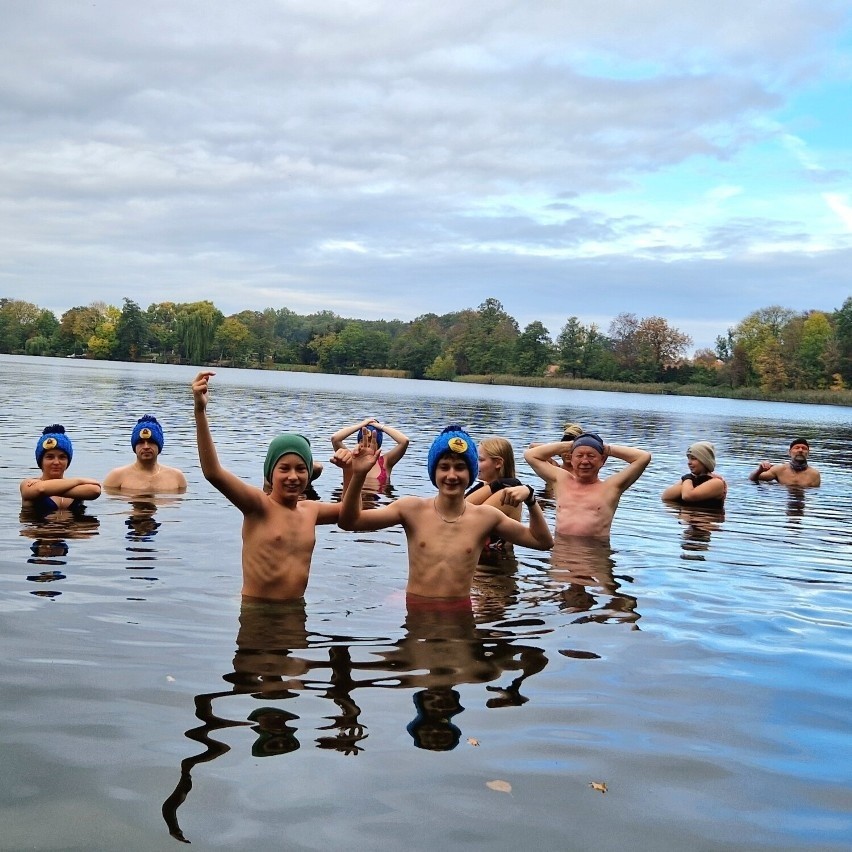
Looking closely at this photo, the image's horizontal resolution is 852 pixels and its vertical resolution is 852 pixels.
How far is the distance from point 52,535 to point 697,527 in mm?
9322

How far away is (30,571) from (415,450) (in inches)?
695

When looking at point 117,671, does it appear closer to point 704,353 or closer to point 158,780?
point 158,780

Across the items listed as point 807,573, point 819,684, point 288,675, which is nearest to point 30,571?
point 288,675

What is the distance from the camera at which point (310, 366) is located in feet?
523

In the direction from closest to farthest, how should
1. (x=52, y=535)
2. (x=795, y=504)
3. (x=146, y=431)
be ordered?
1. (x=52, y=535)
2. (x=146, y=431)
3. (x=795, y=504)

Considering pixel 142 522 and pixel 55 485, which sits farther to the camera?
pixel 142 522

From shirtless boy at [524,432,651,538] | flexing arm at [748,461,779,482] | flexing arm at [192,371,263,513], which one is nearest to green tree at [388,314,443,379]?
flexing arm at [748,461,779,482]

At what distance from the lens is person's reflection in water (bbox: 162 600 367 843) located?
475 cm

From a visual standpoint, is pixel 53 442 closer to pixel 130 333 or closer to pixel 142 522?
pixel 142 522

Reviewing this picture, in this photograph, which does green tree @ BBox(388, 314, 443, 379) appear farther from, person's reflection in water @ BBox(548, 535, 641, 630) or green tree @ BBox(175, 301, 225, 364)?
person's reflection in water @ BBox(548, 535, 641, 630)

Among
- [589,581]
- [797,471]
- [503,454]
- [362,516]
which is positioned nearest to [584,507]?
[503,454]

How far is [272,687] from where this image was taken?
577cm

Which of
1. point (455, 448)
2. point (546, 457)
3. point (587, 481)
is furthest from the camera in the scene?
point (546, 457)

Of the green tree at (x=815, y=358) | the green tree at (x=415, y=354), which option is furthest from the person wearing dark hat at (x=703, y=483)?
the green tree at (x=415, y=354)
